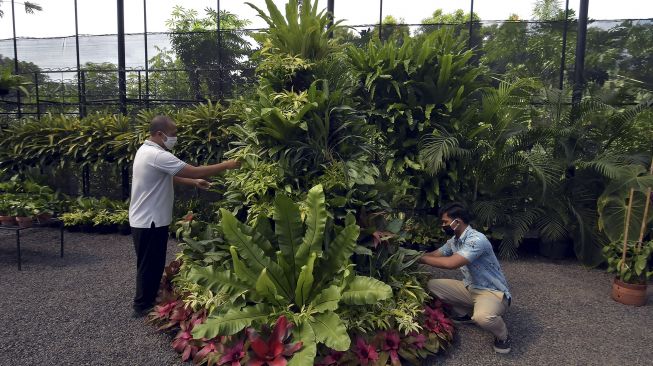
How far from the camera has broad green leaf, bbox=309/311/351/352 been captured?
10.3ft

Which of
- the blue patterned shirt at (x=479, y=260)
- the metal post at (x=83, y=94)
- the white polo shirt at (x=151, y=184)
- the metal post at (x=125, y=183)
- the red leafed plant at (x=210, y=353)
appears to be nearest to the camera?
the red leafed plant at (x=210, y=353)

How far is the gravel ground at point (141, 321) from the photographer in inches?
145

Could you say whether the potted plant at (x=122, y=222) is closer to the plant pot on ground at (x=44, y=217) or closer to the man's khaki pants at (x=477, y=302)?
the plant pot on ground at (x=44, y=217)

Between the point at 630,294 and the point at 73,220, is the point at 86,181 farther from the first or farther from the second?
the point at 630,294

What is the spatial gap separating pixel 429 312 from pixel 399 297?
0.94ft

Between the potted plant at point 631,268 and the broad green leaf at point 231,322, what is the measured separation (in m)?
3.71

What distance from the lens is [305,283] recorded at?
11.8 feet

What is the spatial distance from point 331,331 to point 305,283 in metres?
0.46

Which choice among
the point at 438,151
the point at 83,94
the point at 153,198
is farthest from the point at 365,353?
the point at 83,94

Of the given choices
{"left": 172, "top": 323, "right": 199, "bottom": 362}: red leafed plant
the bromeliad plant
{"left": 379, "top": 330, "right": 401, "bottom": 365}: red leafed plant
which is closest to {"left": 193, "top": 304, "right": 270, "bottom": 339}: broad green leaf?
the bromeliad plant

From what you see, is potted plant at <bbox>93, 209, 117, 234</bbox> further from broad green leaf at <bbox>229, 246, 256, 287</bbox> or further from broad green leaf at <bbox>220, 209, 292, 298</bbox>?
broad green leaf at <bbox>229, 246, 256, 287</bbox>

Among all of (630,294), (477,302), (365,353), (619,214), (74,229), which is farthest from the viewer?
(74,229)

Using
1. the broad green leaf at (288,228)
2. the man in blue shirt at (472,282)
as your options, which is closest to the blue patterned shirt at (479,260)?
the man in blue shirt at (472,282)

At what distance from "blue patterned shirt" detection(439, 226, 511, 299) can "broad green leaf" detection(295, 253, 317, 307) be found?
4.02 feet
